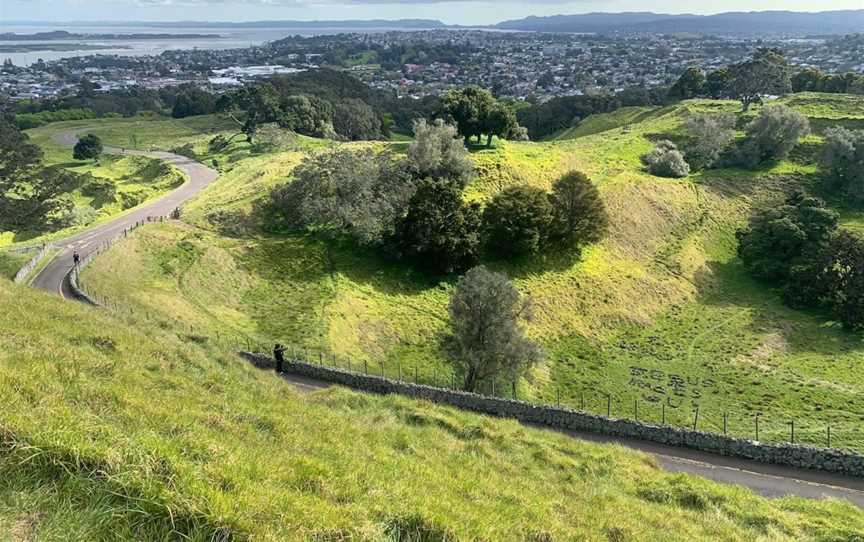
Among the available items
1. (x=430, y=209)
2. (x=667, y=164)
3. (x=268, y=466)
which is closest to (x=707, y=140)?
(x=667, y=164)

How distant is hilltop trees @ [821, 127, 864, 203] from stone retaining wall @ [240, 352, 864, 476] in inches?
2019

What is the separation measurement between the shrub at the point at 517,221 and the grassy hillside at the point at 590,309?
1617mm

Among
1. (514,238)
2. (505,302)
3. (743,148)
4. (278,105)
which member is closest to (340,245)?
(514,238)

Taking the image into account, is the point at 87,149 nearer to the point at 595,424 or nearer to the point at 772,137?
the point at 595,424

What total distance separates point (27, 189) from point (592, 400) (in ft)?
200

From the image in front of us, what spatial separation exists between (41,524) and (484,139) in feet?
208

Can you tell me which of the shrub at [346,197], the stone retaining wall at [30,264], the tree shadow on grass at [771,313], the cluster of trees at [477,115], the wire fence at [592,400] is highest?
the cluster of trees at [477,115]

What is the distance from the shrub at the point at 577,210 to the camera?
46.6 meters

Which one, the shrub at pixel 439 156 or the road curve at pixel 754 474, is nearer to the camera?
the road curve at pixel 754 474

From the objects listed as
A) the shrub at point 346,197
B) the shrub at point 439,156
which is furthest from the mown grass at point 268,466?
the shrub at point 439,156

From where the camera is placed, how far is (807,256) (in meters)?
47.8

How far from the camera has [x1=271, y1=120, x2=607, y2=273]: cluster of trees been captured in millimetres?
41062

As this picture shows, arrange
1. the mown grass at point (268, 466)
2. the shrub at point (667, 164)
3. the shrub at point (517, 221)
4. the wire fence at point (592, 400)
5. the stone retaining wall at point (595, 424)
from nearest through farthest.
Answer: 1. the mown grass at point (268, 466)
2. the stone retaining wall at point (595, 424)
3. the wire fence at point (592, 400)
4. the shrub at point (517, 221)
5. the shrub at point (667, 164)

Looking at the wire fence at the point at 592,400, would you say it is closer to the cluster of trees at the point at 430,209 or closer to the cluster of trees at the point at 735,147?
the cluster of trees at the point at 430,209
